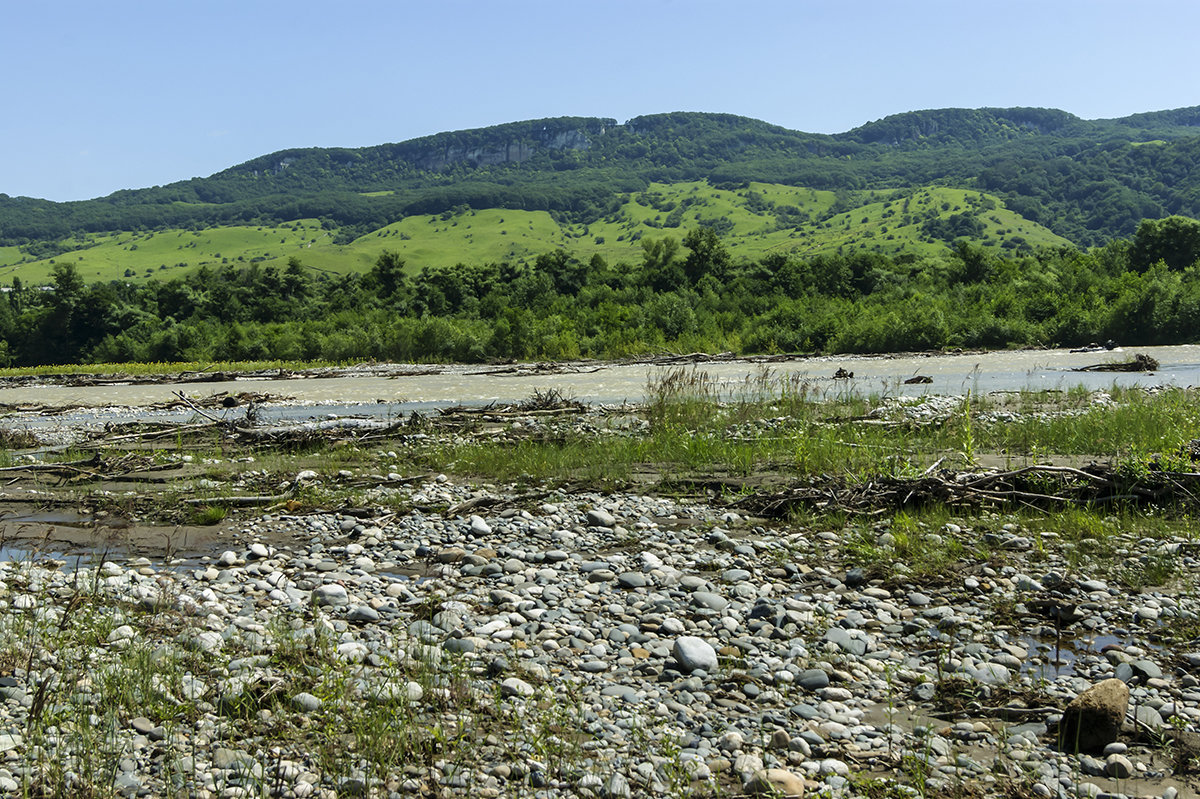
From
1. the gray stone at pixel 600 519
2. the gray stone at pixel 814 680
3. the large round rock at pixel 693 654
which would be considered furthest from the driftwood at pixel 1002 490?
the gray stone at pixel 814 680

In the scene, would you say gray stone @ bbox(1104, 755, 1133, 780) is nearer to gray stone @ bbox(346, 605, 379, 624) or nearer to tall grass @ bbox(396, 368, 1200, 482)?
gray stone @ bbox(346, 605, 379, 624)

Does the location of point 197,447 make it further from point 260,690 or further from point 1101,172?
point 1101,172

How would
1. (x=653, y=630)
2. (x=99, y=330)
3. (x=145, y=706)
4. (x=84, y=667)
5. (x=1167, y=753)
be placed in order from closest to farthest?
(x=1167, y=753)
(x=145, y=706)
(x=84, y=667)
(x=653, y=630)
(x=99, y=330)

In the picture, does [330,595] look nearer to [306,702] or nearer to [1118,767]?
[306,702]

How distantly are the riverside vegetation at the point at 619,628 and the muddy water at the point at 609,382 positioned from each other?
1354cm

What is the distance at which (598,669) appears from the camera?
590 centimetres

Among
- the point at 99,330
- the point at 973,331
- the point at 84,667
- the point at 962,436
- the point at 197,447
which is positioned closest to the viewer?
the point at 84,667

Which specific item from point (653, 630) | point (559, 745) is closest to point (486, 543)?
point (653, 630)

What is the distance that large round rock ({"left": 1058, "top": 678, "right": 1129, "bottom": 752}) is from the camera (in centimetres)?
464

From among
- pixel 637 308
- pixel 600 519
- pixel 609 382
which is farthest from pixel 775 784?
pixel 637 308

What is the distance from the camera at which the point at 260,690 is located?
17.7 feet

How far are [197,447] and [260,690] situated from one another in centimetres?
1273

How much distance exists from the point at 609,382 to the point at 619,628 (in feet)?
93.6

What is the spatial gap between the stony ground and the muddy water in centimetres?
1627
